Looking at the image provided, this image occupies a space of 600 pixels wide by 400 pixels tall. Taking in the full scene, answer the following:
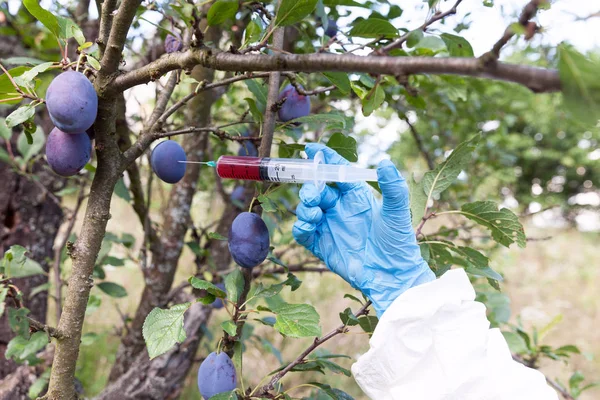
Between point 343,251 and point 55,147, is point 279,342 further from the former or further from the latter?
point 55,147

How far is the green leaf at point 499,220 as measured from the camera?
87cm

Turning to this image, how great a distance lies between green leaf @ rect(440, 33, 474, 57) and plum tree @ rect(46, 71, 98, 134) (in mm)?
687

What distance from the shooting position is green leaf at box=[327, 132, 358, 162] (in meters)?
0.93

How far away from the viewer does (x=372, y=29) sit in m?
0.84

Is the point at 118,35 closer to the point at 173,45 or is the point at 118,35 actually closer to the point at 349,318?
the point at 173,45

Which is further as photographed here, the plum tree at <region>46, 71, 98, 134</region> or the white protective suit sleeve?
the white protective suit sleeve

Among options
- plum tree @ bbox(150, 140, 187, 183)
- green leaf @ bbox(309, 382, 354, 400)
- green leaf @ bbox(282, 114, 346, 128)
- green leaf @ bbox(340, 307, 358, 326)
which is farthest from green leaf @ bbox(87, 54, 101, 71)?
green leaf @ bbox(309, 382, 354, 400)

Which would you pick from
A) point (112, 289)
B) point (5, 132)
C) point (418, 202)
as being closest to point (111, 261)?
point (112, 289)

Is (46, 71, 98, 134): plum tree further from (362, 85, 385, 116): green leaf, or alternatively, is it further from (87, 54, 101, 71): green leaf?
(362, 85, 385, 116): green leaf

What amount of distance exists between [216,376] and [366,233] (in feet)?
1.33

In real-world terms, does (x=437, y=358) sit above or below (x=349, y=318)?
below

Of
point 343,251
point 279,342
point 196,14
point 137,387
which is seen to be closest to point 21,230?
point 137,387

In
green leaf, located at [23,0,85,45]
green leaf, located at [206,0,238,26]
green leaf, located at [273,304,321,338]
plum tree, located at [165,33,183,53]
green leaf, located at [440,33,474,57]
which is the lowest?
green leaf, located at [273,304,321,338]

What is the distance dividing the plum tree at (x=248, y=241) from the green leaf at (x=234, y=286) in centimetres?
6
